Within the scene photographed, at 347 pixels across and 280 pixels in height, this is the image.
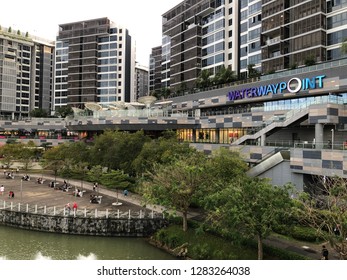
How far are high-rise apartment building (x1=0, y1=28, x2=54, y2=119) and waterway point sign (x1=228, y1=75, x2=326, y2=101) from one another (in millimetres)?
90710

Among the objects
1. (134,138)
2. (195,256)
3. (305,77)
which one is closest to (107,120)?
(134,138)

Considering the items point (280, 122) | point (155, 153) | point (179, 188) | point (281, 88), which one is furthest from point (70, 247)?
point (281, 88)

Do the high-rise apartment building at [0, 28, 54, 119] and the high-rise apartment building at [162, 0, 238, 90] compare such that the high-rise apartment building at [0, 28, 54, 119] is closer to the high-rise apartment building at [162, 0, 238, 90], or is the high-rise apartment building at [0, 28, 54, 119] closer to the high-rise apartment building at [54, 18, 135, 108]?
the high-rise apartment building at [54, 18, 135, 108]

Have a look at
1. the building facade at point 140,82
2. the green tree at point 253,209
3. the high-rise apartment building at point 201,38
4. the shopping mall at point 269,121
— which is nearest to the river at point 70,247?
the green tree at point 253,209

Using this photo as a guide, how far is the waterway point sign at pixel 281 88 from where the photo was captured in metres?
52.0

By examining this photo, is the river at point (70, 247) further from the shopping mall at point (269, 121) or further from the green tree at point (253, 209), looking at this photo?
the shopping mall at point (269, 121)

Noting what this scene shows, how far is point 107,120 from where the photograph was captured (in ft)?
245

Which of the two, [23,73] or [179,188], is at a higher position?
[23,73]

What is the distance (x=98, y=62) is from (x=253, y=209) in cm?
11893

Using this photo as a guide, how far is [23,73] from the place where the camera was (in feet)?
458

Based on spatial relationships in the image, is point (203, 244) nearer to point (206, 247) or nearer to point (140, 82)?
point (206, 247)

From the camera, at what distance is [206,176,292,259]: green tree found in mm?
20812

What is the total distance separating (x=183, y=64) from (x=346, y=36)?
53.8 metres

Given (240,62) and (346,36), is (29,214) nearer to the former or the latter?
(346,36)
